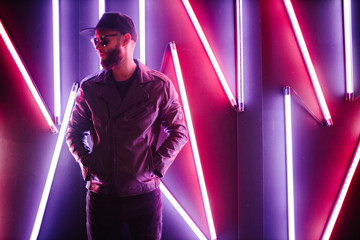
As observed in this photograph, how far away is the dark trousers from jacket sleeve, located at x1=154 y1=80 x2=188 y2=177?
0.26 m

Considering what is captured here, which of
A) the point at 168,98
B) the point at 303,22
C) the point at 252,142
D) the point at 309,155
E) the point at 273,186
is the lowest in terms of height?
the point at 273,186

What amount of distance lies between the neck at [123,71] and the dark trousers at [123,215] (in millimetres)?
980

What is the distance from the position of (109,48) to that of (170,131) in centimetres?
85

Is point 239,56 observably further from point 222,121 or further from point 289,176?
point 289,176

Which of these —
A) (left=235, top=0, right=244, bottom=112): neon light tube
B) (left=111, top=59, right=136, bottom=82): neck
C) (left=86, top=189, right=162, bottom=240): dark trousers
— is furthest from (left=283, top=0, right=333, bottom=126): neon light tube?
(left=86, top=189, right=162, bottom=240): dark trousers

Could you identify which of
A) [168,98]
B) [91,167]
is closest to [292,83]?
[168,98]

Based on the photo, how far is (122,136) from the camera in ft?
5.76

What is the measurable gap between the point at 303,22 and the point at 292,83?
635mm

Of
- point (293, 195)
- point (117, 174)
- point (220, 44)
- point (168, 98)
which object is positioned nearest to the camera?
point (117, 174)

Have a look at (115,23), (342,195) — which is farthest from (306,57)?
(115,23)

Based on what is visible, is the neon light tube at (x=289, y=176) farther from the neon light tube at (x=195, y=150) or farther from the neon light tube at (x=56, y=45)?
the neon light tube at (x=56, y=45)

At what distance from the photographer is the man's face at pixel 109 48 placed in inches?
72.5

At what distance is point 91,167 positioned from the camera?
5.88ft

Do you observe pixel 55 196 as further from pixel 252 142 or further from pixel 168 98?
pixel 252 142
